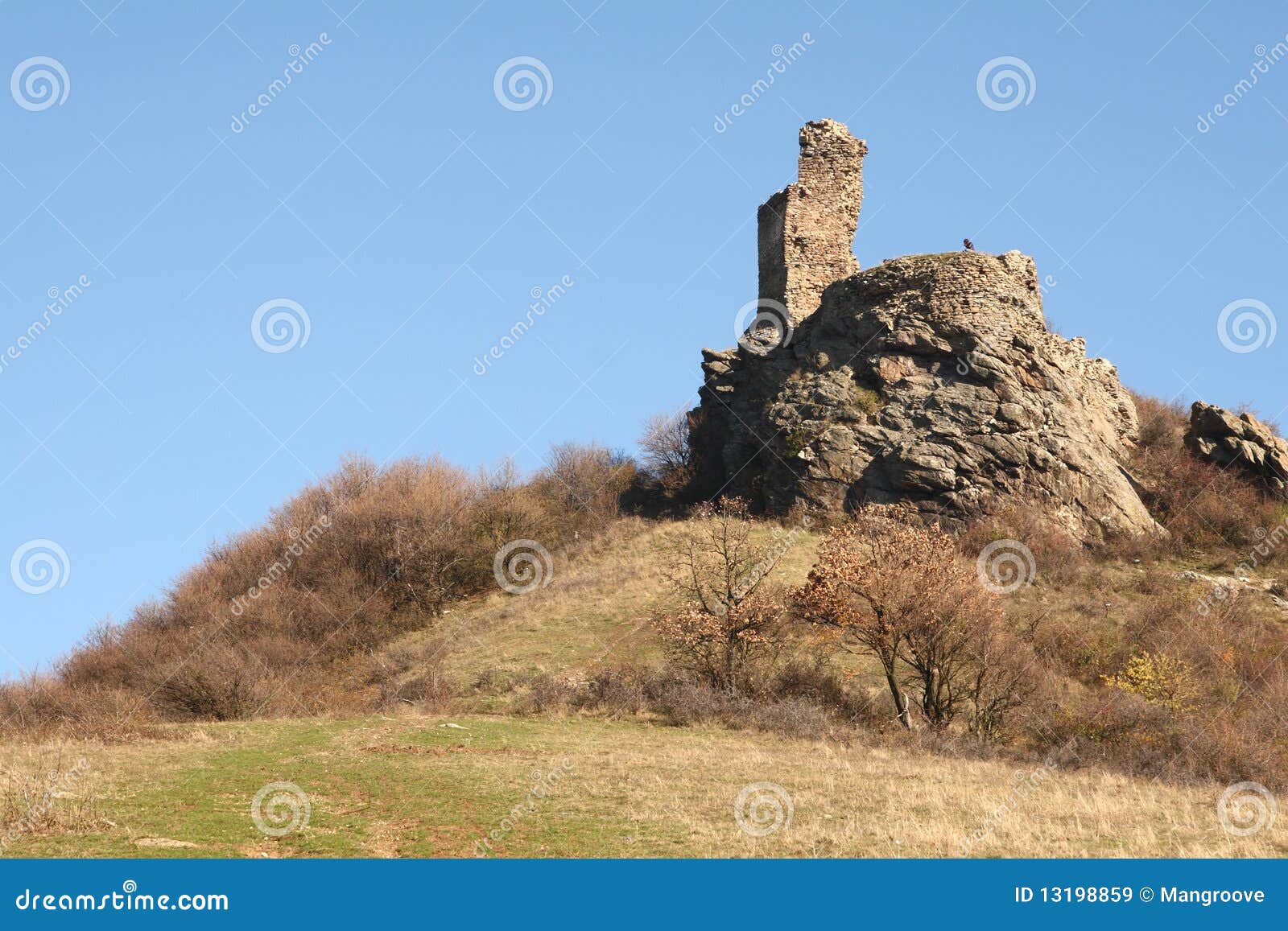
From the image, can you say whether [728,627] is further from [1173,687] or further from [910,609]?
[1173,687]

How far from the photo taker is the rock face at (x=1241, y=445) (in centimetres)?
4753

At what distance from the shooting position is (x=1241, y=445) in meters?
48.3

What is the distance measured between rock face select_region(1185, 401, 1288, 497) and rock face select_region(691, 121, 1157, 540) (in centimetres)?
278

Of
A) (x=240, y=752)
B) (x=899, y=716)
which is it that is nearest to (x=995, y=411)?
(x=899, y=716)

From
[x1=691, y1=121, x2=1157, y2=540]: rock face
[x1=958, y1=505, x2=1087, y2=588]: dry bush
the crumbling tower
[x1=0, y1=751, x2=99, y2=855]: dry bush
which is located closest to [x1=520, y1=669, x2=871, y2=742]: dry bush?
Result: [x1=958, y1=505, x2=1087, y2=588]: dry bush

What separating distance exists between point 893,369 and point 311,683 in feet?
78.4

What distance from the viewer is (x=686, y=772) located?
70.8ft

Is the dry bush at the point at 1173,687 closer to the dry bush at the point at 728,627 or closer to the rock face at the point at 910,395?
the rock face at the point at 910,395

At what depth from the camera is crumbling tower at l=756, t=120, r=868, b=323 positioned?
51.9 m

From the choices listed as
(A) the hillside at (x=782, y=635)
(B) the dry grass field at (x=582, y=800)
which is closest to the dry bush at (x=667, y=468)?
(A) the hillside at (x=782, y=635)

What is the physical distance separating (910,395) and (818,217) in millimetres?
9258

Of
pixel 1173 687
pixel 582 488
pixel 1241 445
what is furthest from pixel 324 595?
pixel 1241 445

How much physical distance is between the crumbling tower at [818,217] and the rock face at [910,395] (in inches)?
2.6

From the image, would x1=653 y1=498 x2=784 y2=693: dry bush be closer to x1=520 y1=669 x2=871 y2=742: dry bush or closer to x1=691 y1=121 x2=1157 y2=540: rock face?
x1=520 y1=669 x2=871 y2=742: dry bush
